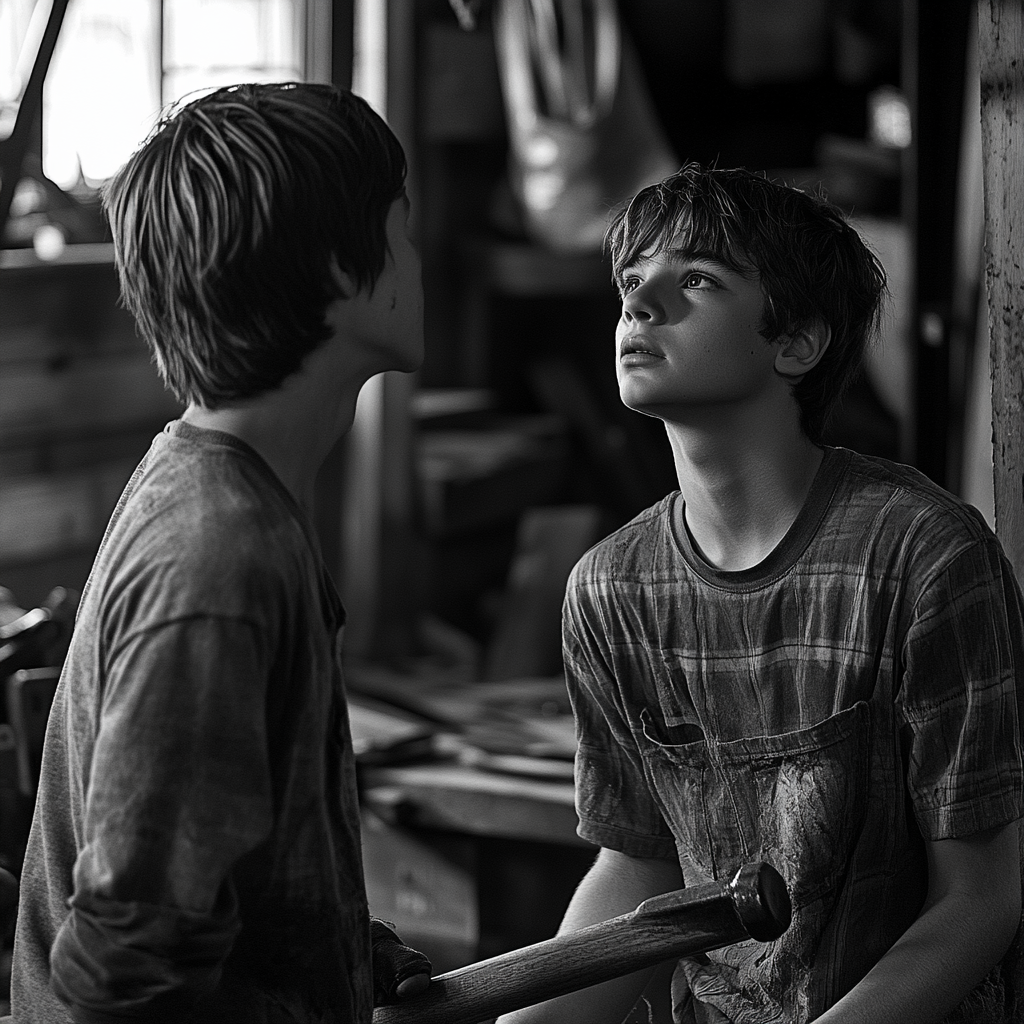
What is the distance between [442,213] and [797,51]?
3.83ft

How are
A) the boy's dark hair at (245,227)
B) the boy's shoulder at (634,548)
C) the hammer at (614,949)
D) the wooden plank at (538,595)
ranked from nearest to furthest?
the boy's dark hair at (245,227) → the hammer at (614,949) → the boy's shoulder at (634,548) → the wooden plank at (538,595)

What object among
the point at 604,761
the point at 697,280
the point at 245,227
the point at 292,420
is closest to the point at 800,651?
the point at 604,761

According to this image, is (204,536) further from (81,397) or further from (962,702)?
(81,397)

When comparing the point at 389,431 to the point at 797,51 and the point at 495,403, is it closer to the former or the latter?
the point at 495,403

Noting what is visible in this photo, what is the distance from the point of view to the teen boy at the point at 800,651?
1.45 m

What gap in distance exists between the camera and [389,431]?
4.32 metres

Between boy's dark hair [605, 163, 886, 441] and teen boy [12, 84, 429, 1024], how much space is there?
0.44 m

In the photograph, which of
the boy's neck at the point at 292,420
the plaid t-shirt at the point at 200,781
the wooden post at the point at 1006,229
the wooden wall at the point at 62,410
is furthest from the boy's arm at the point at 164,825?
the wooden wall at the point at 62,410

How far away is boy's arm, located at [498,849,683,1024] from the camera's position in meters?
1.56

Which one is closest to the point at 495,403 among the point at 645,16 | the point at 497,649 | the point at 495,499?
the point at 495,499

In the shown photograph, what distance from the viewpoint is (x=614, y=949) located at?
1296 mm

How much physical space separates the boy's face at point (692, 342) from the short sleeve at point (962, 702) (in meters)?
0.27

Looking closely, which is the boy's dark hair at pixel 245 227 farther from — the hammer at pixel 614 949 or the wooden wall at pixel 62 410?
the wooden wall at pixel 62 410

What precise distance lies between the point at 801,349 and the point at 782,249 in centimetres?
10
